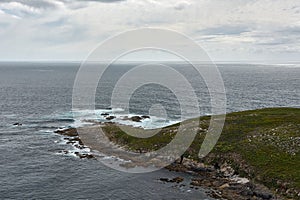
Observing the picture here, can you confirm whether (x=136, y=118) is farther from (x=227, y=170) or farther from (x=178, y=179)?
(x=227, y=170)

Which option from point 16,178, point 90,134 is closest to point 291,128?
point 90,134

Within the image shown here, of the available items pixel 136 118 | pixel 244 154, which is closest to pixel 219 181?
pixel 244 154

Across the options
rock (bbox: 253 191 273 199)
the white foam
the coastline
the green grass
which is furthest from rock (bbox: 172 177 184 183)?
the white foam

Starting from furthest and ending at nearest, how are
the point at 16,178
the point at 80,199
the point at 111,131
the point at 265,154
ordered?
the point at 111,131 < the point at 265,154 < the point at 16,178 < the point at 80,199

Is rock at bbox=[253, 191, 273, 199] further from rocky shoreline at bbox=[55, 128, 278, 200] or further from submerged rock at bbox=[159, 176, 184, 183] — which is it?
submerged rock at bbox=[159, 176, 184, 183]

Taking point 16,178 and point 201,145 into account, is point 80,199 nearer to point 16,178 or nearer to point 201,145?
point 16,178

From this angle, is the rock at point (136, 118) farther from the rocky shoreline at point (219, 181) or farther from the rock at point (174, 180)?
the rock at point (174, 180)

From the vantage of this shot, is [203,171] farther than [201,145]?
No
